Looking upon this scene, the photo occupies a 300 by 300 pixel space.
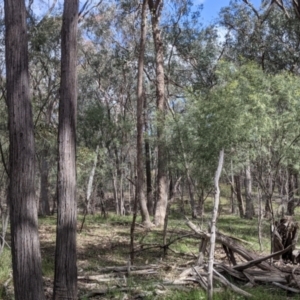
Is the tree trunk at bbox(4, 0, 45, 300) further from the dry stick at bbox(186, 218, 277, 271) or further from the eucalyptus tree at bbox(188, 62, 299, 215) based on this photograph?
the eucalyptus tree at bbox(188, 62, 299, 215)

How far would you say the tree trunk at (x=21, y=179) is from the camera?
457cm

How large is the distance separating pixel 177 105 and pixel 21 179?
590 inches

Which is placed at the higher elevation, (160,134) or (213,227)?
(160,134)

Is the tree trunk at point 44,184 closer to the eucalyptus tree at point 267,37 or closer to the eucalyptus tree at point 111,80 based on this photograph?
the eucalyptus tree at point 111,80

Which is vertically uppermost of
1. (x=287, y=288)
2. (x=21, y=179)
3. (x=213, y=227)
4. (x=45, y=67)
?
(x=45, y=67)

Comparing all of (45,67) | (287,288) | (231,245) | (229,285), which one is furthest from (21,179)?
(45,67)

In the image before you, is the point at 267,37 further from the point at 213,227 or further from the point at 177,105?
the point at 213,227

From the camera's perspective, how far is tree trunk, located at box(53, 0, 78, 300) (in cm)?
527

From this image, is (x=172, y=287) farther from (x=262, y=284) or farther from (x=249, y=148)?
(x=249, y=148)

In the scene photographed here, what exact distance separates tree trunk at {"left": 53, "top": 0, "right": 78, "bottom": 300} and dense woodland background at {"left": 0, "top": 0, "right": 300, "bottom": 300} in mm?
49

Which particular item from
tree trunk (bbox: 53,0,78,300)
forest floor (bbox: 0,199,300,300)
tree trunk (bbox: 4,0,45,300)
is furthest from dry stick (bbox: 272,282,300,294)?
tree trunk (bbox: 4,0,45,300)

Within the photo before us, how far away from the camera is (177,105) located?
19.2m

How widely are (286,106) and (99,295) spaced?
244 inches

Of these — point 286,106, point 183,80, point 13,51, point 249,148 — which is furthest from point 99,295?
point 183,80
